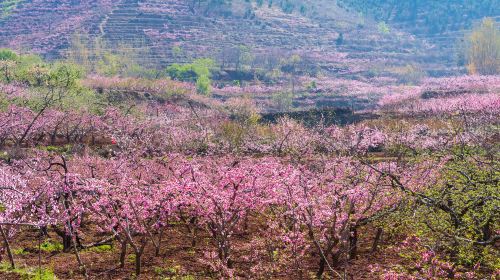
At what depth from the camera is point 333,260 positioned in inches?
500

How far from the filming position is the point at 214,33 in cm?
11462

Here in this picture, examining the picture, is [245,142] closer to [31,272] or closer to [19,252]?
[19,252]

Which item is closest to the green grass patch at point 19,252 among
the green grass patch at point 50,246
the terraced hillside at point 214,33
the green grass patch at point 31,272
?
the green grass patch at point 50,246

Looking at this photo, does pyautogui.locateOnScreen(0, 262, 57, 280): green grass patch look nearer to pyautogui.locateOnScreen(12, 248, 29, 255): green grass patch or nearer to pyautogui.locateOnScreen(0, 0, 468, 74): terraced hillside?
pyautogui.locateOnScreen(12, 248, 29, 255): green grass patch

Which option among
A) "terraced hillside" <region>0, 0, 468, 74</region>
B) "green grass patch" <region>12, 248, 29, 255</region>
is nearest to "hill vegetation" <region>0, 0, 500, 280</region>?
"green grass patch" <region>12, 248, 29, 255</region>

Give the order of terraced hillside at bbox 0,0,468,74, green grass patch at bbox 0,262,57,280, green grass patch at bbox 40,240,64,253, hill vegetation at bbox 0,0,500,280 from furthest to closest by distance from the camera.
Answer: terraced hillside at bbox 0,0,468,74 < green grass patch at bbox 40,240,64,253 < hill vegetation at bbox 0,0,500,280 < green grass patch at bbox 0,262,57,280

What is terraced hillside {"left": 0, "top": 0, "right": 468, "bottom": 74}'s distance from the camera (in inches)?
4090

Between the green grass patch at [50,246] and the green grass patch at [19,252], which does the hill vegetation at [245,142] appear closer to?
the green grass patch at [50,246]

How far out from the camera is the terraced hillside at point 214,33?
10388 cm

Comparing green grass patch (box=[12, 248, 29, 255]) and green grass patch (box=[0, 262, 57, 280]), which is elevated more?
green grass patch (box=[0, 262, 57, 280])

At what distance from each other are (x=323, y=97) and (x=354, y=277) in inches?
2784

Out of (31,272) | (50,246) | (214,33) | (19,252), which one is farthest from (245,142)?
(214,33)

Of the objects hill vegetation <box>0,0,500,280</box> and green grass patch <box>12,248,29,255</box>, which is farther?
green grass patch <box>12,248,29,255</box>

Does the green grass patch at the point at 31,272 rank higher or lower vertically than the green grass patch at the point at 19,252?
higher
